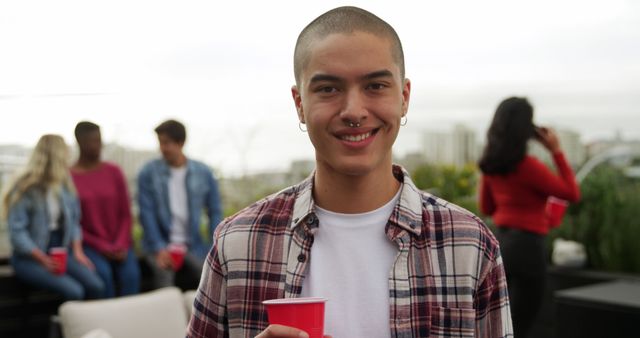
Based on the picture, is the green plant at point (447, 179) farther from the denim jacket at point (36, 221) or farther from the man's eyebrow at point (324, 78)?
the man's eyebrow at point (324, 78)

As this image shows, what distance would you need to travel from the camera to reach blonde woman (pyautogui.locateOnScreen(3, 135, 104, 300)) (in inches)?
214

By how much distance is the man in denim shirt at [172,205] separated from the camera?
5.83m

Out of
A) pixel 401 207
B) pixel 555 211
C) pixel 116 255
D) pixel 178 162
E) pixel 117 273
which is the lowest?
pixel 117 273

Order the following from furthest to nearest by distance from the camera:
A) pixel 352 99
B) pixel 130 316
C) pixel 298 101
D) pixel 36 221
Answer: pixel 36 221 → pixel 130 316 → pixel 298 101 → pixel 352 99

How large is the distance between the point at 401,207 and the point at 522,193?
3.49m

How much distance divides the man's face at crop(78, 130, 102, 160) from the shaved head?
4.23 metres

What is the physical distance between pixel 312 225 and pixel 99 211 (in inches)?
179

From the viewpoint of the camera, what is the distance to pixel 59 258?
5.42m

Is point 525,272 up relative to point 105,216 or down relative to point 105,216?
down

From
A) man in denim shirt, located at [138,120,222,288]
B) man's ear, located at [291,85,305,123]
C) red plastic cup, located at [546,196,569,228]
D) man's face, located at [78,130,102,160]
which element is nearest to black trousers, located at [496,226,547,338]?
red plastic cup, located at [546,196,569,228]

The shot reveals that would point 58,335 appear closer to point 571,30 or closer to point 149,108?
point 149,108

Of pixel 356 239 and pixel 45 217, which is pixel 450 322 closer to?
pixel 356 239

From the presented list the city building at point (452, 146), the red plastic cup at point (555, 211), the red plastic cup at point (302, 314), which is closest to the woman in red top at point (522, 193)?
the red plastic cup at point (555, 211)

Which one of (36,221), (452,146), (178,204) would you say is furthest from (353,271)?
(452,146)
